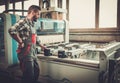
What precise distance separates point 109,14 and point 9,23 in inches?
101

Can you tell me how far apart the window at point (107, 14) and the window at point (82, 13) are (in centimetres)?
22

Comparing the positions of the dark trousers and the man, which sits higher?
the man

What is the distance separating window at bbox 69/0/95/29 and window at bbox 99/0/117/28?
0.22 m

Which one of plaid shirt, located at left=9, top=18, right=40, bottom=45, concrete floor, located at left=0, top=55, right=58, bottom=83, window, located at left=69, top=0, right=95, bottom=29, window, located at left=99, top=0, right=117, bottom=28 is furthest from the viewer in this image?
window, located at left=69, top=0, right=95, bottom=29

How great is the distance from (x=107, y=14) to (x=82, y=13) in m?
0.69

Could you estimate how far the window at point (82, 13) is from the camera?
3.99 meters

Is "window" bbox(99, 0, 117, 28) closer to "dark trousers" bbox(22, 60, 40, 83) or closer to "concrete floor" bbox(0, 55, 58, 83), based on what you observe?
"concrete floor" bbox(0, 55, 58, 83)

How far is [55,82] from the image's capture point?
1.82m

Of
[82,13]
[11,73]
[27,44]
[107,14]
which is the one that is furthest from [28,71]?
[82,13]

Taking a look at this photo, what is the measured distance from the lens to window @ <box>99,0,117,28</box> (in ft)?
12.1

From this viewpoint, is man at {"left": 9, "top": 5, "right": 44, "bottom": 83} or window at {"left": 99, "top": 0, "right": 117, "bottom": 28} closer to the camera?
man at {"left": 9, "top": 5, "right": 44, "bottom": 83}

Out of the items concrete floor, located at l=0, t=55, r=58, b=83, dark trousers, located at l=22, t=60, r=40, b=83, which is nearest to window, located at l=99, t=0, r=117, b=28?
concrete floor, located at l=0, t=55, r=58, b=83

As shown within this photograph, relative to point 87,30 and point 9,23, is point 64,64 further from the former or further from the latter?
point 87,30

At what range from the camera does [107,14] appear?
12.5 feet
